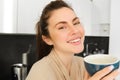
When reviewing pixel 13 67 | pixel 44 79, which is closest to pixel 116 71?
pixel 44 79

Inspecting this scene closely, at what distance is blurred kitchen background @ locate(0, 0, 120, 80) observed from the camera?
1.20m

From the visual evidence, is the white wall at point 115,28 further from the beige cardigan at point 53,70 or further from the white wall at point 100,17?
the beige cardigan at point 53,70

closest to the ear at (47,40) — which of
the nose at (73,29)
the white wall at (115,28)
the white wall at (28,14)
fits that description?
the nose at (73,29)

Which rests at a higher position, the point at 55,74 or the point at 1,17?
the point at 1,17

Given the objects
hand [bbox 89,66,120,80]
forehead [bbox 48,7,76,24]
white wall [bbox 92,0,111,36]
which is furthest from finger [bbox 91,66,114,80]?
white wall [bbox 92,0,111,36]

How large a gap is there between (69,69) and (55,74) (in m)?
0.10

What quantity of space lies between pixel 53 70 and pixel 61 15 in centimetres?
23

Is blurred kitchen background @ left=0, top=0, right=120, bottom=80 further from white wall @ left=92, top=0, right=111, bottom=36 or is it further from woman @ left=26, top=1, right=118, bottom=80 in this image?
woman @ left=26, top=1, right=118, bottom=80

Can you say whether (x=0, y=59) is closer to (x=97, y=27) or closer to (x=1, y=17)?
(x=1, y=17)

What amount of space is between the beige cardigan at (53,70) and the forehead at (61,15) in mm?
159

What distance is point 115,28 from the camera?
5.98 ft

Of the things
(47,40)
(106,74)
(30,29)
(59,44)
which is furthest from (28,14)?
(106,74)

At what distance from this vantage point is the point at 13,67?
117 centimetres

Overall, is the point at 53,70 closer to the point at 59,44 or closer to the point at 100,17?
the point at 59,44
